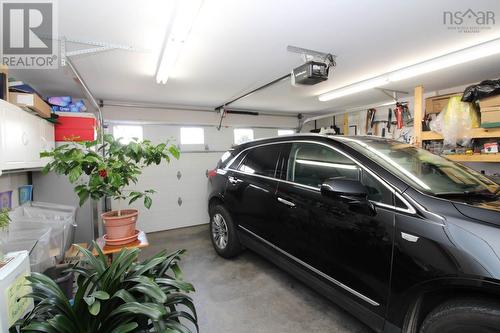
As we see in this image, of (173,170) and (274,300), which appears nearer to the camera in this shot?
(274,300)

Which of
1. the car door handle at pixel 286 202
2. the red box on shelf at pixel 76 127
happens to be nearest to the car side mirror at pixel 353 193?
the car door handle at pixel 286 202

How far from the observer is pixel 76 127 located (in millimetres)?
3271

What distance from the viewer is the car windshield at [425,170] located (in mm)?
1514

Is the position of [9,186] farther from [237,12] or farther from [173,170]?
[237,12]

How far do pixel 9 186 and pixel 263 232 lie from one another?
2.90m

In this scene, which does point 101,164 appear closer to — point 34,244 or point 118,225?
point 118,225

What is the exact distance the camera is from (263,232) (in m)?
2.44

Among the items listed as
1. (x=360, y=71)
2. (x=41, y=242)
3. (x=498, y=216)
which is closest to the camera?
A: (x=498, y=216)

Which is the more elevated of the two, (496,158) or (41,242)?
(496,158)

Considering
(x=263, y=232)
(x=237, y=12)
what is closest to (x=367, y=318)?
(x=263, y=232)

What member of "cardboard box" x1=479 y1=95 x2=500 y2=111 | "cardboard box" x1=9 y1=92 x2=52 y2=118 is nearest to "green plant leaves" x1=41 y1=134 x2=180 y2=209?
"cardboard box" x1=9 y1=92 x2=52 y2=118

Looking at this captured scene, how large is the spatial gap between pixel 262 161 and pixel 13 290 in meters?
2.16

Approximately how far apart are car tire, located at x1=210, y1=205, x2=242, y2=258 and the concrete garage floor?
0.44ft

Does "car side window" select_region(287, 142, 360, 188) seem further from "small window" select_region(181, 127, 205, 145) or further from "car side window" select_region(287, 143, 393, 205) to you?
"small window" select_region(181, 127, 205, 145)
